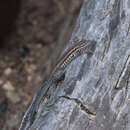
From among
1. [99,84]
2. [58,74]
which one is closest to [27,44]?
[58,74]

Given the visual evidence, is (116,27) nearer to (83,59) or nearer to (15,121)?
(83,59)

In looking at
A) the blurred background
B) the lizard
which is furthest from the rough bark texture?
the blurred background

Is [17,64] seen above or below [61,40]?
below

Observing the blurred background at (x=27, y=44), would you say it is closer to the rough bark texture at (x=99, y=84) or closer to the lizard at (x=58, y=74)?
the lizard at (x=58, y=74)

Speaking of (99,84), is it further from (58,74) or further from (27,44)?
(27,44)

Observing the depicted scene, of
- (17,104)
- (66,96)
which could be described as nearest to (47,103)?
(66,96)

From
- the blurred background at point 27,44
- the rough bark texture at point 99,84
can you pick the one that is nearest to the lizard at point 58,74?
the rough bark texture at point 99,84
